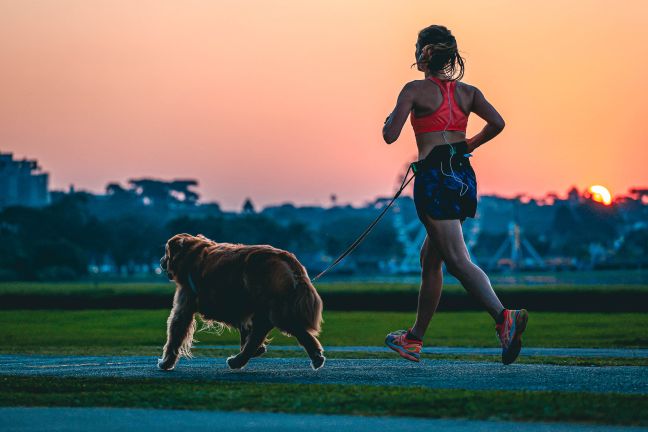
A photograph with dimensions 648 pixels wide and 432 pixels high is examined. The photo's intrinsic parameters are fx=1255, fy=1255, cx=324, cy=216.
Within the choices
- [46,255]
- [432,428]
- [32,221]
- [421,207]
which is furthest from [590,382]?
[32,221]

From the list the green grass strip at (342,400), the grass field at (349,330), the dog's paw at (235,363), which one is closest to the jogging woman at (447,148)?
the green grass strip at (342,400)

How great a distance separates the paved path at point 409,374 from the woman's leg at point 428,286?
342 millimetres

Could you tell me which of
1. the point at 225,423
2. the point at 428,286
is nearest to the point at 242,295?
the point at 428,286

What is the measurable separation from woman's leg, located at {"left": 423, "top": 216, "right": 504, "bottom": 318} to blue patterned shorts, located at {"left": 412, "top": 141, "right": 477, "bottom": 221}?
0.08 m

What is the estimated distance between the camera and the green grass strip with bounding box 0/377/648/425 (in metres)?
6.61

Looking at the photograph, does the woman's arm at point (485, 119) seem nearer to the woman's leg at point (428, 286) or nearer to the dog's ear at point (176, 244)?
the woman's leg at point (428, 286)

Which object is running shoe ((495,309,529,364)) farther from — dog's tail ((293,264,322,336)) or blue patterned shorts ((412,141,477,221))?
dog's tail ((293,264,322,336))

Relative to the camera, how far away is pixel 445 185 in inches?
353

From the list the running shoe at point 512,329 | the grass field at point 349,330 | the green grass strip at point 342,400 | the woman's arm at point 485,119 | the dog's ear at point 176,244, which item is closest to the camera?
the green grass strip at point 342,400

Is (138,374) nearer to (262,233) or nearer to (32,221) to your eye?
(32,221)

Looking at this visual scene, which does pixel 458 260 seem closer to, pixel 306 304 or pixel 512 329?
pixel 512 329

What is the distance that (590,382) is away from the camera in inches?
324

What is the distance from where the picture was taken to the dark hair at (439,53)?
30.0ft

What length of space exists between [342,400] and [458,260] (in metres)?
2.08
